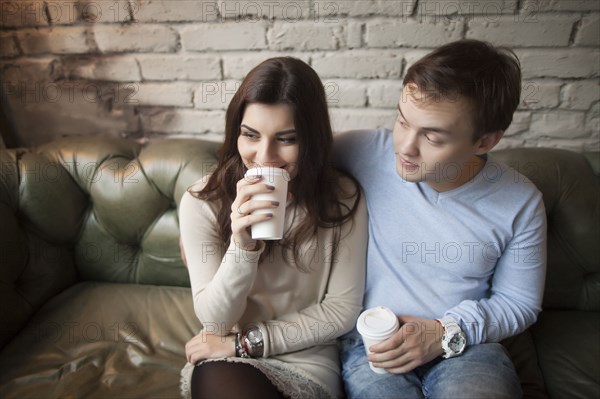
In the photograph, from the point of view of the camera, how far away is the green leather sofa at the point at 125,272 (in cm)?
115

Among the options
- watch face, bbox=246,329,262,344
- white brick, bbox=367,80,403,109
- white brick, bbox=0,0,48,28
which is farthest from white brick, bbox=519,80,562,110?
white brick, bbox=0,0,48,28

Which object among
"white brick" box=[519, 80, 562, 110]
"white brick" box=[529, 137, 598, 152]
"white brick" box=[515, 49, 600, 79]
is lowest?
"white brick" box=[529, 137, 598, 152]

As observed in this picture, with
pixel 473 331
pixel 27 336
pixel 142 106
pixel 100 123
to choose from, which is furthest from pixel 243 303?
pixel 100 123

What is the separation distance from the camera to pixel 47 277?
136 centimetres

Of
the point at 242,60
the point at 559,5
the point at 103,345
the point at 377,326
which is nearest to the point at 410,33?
the point at 559,5

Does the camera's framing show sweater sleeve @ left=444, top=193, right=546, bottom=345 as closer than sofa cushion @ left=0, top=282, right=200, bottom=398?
Yes

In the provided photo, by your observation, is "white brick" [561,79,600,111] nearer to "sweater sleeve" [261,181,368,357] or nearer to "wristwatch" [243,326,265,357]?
"sweater sleeve" [261,181,368,357]

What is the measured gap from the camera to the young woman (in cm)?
89

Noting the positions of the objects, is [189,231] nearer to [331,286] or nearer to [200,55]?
[331,286]

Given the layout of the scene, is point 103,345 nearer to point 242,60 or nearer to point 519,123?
point 242,60

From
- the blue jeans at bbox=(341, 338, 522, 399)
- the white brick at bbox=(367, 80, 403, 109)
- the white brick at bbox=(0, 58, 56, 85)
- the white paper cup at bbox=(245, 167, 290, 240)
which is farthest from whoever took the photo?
the white brick at bbox=(0, 58, 56, 85)

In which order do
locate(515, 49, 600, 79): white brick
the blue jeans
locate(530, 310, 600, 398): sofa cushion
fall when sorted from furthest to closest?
locate(515, 49, 600, 79): white brick, locate(530, 310, 600, 398): sofa cushion, the blue jeans

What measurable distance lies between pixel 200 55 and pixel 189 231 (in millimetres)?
669

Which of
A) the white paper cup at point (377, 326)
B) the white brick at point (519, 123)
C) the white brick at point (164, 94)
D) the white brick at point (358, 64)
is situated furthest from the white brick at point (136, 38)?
the white brick at point (519, 123)
